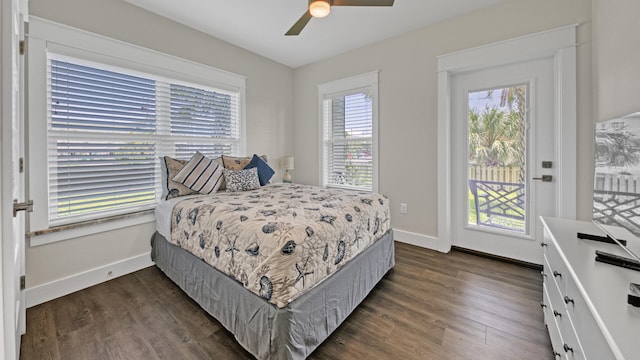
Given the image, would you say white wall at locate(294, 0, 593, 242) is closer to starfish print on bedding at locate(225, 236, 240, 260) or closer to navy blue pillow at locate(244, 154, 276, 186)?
navy blue pillow at locate(244, 154, 276, 186)

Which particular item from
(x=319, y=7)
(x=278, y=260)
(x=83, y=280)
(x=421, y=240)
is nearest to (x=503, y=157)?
(x=421, y=240)

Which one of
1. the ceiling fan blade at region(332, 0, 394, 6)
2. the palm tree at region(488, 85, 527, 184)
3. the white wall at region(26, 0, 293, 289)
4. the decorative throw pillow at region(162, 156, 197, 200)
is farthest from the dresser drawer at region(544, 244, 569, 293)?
the white wall at region(26, 0, 293, 289)

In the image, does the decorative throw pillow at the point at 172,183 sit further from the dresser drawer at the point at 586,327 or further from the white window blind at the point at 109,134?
the dresser drawer at the point at 586,327

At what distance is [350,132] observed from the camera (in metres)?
3.91

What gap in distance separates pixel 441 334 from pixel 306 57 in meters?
3.89

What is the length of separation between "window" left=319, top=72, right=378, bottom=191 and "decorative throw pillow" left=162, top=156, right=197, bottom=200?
2159 millimetres

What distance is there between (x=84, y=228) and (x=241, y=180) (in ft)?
4.77

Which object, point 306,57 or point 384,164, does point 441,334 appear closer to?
point 384,164

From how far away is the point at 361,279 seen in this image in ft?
6.43

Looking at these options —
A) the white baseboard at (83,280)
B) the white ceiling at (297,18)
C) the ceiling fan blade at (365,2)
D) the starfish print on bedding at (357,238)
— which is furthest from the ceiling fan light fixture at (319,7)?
the white baseboard at (83,280)

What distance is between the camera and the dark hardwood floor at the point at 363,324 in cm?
153

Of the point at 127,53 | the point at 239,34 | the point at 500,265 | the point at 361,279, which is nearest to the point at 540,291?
the point at 500,265

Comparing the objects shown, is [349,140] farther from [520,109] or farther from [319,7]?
[319,7]

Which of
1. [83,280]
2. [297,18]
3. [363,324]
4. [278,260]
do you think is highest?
[297,18]
